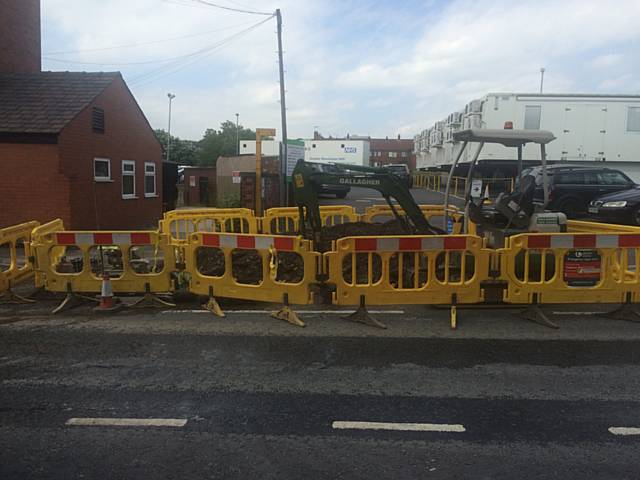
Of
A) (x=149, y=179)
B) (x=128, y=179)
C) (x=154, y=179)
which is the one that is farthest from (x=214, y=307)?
(x=154, y=179)

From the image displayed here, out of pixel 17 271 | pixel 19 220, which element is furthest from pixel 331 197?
pixel 17 271

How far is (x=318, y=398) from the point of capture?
14.9 feet

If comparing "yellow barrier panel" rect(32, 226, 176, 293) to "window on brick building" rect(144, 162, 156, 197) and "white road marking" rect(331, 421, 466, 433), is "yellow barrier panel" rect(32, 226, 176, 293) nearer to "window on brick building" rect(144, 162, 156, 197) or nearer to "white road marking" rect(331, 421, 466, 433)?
"white road marking" rect(331, 421, 466, 433)

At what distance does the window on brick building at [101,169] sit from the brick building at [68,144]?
3 centimetres

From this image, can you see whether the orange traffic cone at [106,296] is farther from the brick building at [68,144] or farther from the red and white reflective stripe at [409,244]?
the brick building at [68,144]

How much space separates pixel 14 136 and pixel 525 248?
41.0ft

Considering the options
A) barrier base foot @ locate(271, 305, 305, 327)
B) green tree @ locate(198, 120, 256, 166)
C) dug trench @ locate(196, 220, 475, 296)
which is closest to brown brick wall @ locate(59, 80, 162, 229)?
dug trench @ locate(196, 220, 475, 296)

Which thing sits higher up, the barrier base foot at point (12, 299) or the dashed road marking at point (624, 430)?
the barrier base foot at point (12, 299)

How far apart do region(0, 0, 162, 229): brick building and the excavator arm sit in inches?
334

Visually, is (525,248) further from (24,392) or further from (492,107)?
(492,107)

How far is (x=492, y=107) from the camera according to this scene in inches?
827

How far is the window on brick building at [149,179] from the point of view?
749 inches

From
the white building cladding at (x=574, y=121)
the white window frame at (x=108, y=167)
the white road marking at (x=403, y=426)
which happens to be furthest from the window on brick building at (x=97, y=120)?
the white road marking at (x=403, y=426)

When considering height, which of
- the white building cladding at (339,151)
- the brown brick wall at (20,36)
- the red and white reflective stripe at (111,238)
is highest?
the brown brick wall at (20,36)
